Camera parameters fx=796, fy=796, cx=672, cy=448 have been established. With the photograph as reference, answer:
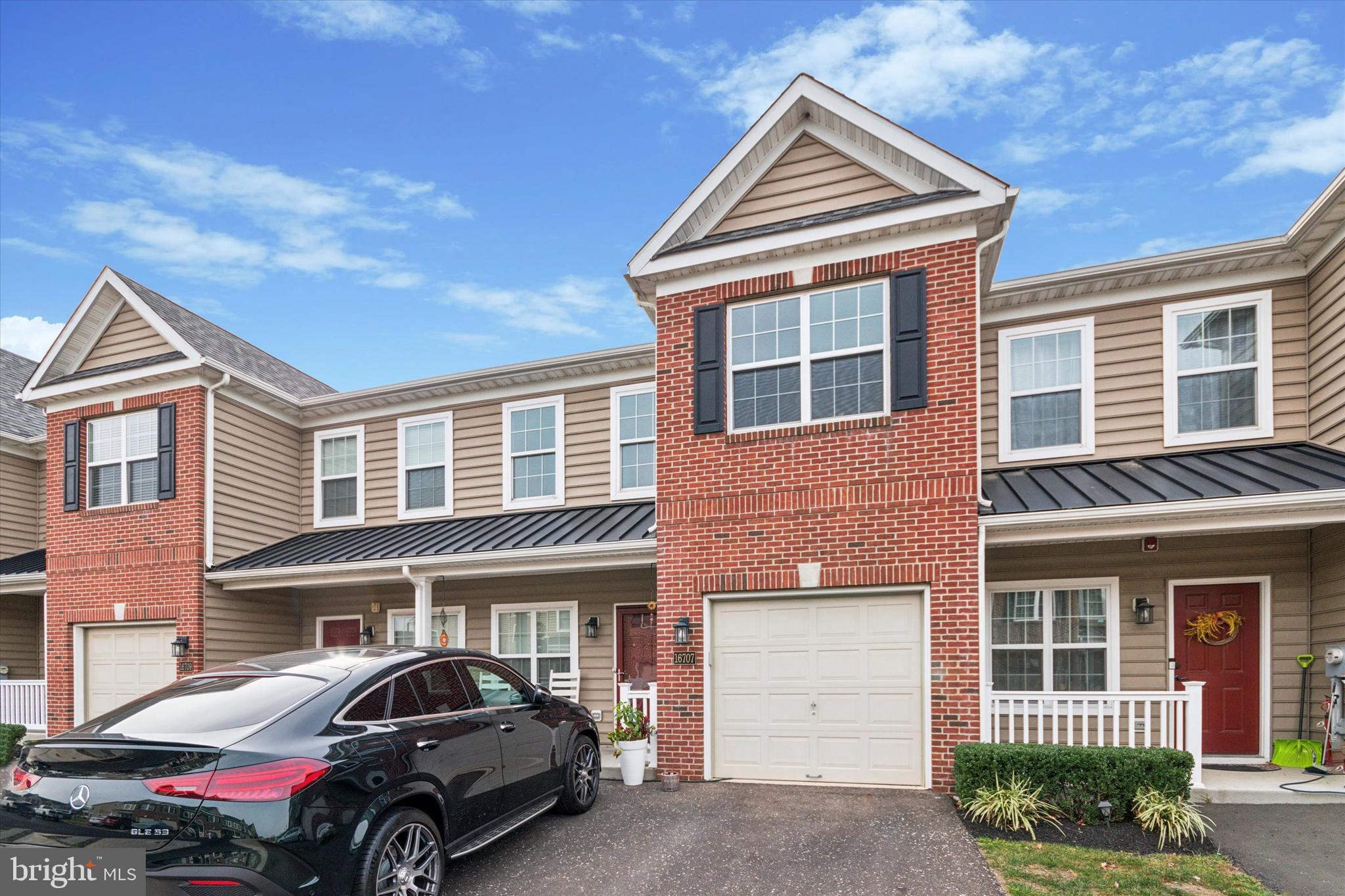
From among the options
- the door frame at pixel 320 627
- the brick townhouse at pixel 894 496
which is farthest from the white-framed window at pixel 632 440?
the door frame at pixel 320 627

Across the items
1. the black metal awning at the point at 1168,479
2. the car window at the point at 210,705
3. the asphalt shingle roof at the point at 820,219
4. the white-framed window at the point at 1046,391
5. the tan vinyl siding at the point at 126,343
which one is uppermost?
the asphalt shingle roof at the point at 820,219

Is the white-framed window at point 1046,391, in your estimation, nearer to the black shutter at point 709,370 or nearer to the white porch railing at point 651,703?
the black shutter at point 709,370

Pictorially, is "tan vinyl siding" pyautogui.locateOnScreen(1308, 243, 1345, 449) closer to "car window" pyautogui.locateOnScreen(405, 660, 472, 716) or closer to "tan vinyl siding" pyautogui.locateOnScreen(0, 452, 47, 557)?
"car window" pyautogui.locateOnScreen(405, 660, 472, 716)

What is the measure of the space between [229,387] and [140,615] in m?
3.71

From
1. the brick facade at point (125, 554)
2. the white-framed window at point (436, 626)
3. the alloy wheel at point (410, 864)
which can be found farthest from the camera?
the white-framed window at point (436, 626)

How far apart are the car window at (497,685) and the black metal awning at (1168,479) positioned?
4809 mm

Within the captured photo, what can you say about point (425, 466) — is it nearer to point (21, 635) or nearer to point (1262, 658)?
point (21, 635)

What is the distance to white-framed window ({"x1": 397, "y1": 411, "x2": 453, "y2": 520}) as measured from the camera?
1303 centimetres

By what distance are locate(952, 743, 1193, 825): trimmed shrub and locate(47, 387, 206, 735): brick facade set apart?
10.9 m

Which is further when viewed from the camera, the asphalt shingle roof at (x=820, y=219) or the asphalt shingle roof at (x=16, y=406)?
the asphalt shingle roof at (x=16, y=406)

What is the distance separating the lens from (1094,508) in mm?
7809

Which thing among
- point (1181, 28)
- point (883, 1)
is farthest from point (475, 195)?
point (1181, 28)

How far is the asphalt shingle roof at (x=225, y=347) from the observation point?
1267cm

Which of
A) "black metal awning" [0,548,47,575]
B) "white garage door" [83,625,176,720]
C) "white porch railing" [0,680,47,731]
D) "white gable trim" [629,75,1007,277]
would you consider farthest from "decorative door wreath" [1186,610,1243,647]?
"black metal awning" [0,548,47,575]
